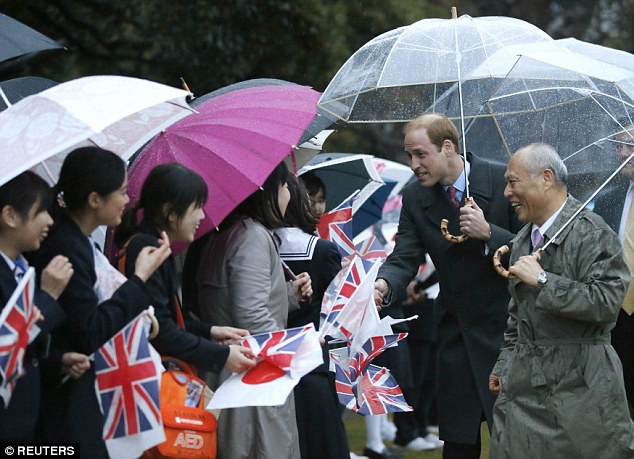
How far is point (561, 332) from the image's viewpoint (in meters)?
4.75

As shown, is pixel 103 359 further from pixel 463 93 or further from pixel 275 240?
pixel 463 93

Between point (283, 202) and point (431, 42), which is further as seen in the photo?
point (431, 42)

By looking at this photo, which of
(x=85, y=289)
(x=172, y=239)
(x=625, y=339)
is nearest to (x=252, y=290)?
(x=172, y=239)

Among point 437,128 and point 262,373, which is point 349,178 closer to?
point 437,128

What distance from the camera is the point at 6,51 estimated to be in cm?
475

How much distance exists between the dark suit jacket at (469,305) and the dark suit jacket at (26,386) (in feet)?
8.08

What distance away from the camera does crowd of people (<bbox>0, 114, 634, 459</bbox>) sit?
3914mm

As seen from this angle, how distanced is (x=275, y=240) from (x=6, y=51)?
1429mm

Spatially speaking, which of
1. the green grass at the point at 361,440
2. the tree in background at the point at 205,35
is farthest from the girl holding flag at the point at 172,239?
the tree in background at the point at 205,35

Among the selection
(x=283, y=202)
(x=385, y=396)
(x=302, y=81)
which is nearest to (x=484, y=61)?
(x=283, y=202)

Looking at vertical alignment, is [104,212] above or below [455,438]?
above

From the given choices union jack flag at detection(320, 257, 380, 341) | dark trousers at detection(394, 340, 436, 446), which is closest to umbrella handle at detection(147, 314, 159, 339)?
union jack flag at detection(320, 257, 380, 341)

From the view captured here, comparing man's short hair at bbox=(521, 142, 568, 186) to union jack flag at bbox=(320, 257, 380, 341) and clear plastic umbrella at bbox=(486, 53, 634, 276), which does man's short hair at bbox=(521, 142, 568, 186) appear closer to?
clear plastic umbrella at bbox=(486, 53, 634, 276)

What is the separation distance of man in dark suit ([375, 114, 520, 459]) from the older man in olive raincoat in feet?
2.44
